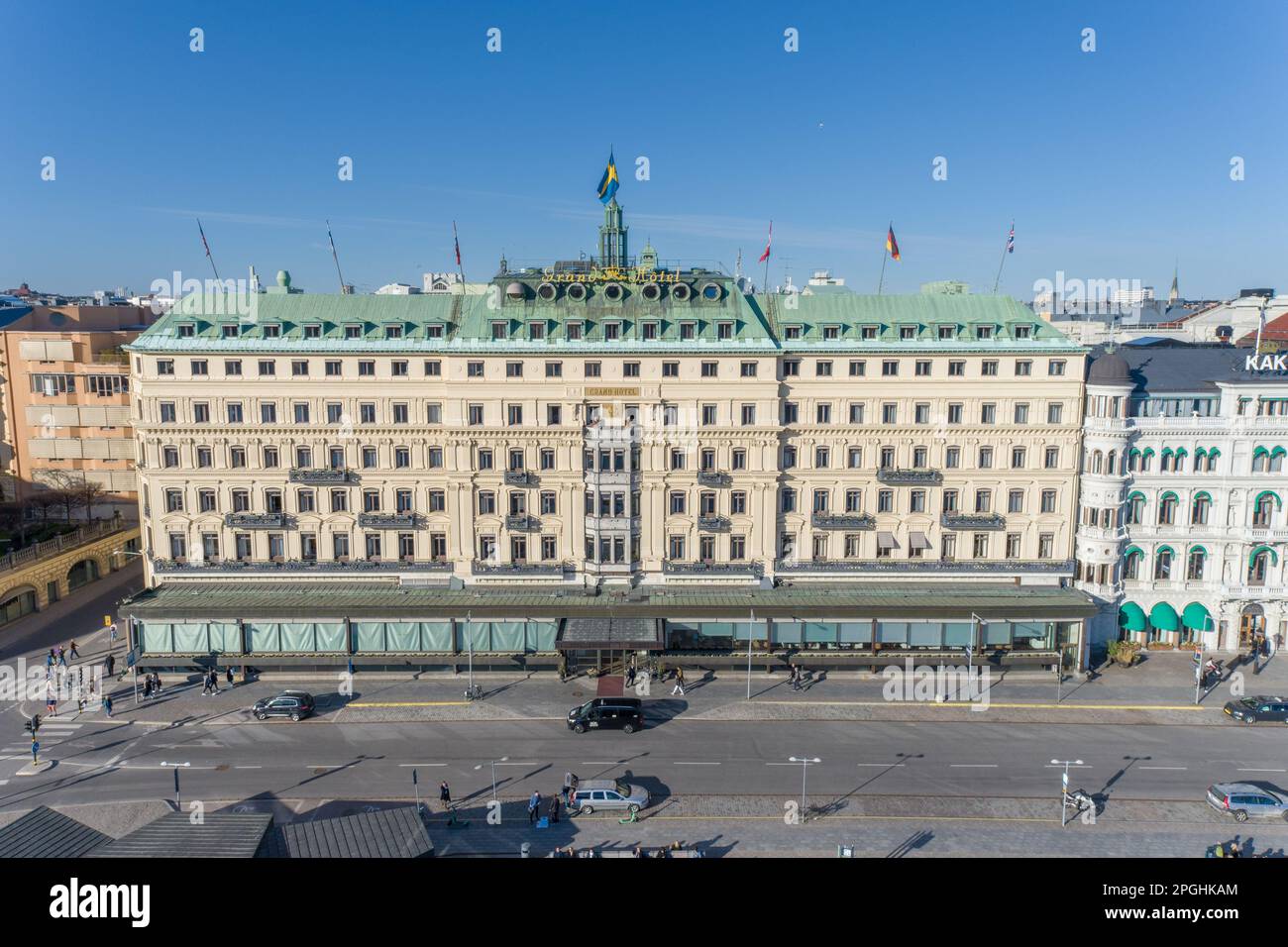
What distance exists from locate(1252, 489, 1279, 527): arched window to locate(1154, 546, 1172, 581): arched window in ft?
23.0

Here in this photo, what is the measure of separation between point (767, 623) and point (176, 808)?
41052 millimetres

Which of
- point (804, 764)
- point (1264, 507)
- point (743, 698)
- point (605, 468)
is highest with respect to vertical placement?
point (605, 468)

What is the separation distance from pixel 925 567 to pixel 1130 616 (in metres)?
17.1

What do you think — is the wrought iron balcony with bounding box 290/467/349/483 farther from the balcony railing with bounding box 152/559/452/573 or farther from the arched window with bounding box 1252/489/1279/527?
the arched window with bounding box 1252/489/1279/527

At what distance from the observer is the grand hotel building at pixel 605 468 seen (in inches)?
2783

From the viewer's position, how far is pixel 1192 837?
47.4 metres

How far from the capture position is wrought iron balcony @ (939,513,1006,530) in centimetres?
7312

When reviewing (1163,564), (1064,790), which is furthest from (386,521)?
(1163,564)

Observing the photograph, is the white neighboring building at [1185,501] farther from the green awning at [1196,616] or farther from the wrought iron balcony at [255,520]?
the wrought iron balcony at [255,520]

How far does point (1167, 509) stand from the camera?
7325 centimetres

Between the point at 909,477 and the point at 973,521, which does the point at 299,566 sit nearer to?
the point at 909,477

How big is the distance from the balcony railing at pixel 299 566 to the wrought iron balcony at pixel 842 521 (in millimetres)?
30152

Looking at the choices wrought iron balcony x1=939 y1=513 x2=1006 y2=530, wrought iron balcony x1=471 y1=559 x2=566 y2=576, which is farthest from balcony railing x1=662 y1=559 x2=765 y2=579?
wrought iron balcony x1=939 y1=513 x2=1006 y2=530

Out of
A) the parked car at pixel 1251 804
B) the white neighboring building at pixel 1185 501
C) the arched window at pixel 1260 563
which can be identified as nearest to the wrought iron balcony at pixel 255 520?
the white neighboring building at pixel 1185 501
